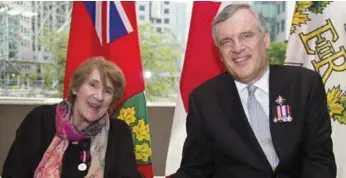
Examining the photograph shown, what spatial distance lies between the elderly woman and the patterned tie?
63 centimetres

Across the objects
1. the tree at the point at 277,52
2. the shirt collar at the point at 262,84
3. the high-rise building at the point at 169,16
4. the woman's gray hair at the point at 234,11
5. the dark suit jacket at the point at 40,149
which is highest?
the high-rise building at the point at 169,16

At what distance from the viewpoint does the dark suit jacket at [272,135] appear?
1.47 metres

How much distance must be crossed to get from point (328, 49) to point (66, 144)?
149cm

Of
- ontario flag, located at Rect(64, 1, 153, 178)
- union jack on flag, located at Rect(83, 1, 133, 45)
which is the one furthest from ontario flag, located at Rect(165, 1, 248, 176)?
union jack on flag, located at Rect(83, 1, 133, 45)

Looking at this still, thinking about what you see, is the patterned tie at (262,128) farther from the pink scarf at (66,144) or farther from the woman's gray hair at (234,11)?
the pink scarf at (66,144)

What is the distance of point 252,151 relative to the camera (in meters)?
1.48

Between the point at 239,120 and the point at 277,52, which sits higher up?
the point at 277,52

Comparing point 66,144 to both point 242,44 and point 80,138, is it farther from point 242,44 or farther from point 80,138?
point 242,44

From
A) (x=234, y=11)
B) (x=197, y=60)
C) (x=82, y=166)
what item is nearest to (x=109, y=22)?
(x=197, y=60)

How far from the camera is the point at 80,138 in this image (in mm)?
1893

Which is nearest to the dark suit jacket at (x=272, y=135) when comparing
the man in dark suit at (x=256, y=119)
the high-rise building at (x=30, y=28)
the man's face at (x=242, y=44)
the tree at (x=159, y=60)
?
the man in dark suit at (x=256, y=119)

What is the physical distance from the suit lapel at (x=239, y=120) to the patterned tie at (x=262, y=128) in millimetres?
30

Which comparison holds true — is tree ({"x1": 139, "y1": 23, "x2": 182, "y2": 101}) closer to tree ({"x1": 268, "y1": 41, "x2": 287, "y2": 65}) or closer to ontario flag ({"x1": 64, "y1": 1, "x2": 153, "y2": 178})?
tree ({"x1": 268, "y1": 41, "x2": 287, "y2": 65})

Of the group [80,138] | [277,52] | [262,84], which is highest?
[277,52]
